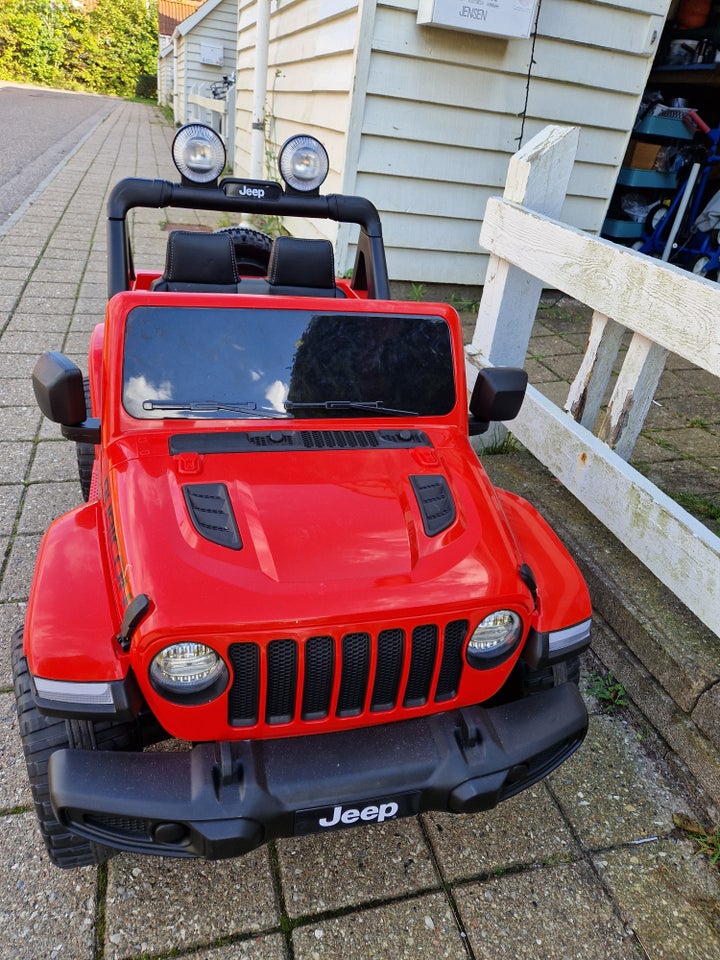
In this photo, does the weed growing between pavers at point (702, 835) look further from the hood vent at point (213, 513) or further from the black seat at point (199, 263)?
the black seat at point (199, 263)

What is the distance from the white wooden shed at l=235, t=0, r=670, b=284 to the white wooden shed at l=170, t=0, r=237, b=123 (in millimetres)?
16204

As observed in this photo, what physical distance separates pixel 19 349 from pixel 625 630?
4659 millimetres

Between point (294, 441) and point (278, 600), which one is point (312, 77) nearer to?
→ point (294, 441)

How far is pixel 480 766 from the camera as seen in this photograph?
1875mm

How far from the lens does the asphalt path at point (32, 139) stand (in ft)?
35.0

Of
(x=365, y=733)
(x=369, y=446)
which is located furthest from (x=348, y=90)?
(x=365, y=733)

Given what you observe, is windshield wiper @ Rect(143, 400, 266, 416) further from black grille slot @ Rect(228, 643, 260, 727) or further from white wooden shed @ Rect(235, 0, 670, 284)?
white wooden shed @ Rect(235, 0, 670, 284)

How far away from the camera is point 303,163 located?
342cm

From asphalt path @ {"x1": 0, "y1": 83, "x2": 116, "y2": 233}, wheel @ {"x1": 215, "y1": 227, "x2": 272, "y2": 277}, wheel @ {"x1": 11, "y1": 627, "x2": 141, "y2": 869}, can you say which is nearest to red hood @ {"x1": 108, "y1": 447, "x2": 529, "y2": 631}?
wheel @ {"x1": 11, "y1": 627, "x2": 141, "y2": 869}

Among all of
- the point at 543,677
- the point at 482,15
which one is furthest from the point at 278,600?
the point at 482,15

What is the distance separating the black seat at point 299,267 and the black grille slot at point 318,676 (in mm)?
1799

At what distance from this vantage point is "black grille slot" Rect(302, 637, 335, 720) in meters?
1.78

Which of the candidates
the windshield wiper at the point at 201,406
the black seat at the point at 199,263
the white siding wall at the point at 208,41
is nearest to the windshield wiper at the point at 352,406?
the windshield wiper at the point at 201,406

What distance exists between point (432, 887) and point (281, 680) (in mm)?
887
